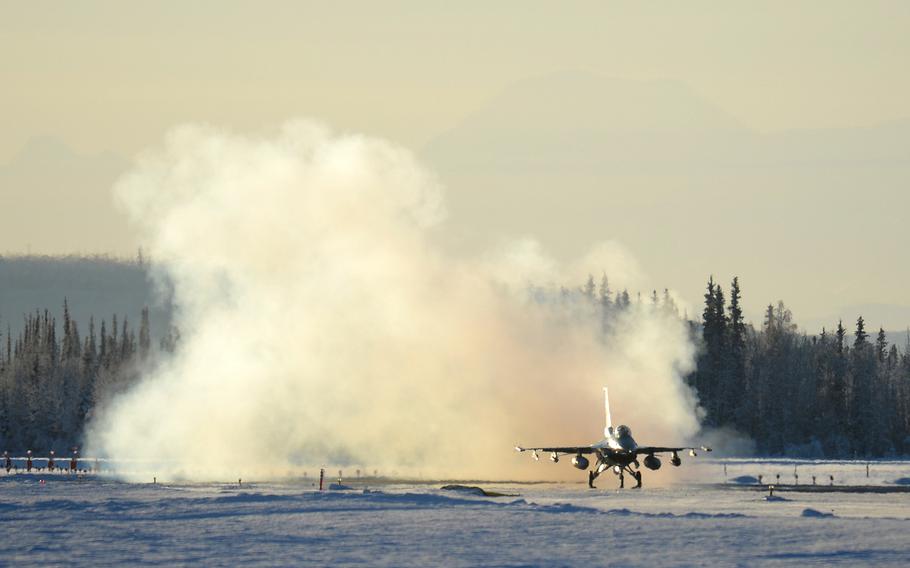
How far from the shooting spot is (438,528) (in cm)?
5956

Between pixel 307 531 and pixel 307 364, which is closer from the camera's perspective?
pixel 307 531

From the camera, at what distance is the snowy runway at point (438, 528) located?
50.6m

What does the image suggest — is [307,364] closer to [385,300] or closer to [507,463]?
[385,300]

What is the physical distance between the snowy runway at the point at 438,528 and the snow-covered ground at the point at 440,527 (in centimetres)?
7

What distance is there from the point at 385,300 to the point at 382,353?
4395 mm

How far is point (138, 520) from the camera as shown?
62938 mm

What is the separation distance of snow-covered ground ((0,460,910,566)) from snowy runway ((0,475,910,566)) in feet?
0.22

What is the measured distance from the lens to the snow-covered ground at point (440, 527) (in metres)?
50.6

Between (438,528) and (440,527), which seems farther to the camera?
(440,527)

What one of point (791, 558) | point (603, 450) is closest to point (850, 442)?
point (603, 450)

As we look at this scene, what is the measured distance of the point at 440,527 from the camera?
60.0 metres

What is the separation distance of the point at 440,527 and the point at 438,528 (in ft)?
1.36

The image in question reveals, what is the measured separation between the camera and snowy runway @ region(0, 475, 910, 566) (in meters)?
50.6

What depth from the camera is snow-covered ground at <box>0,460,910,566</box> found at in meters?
50.6
